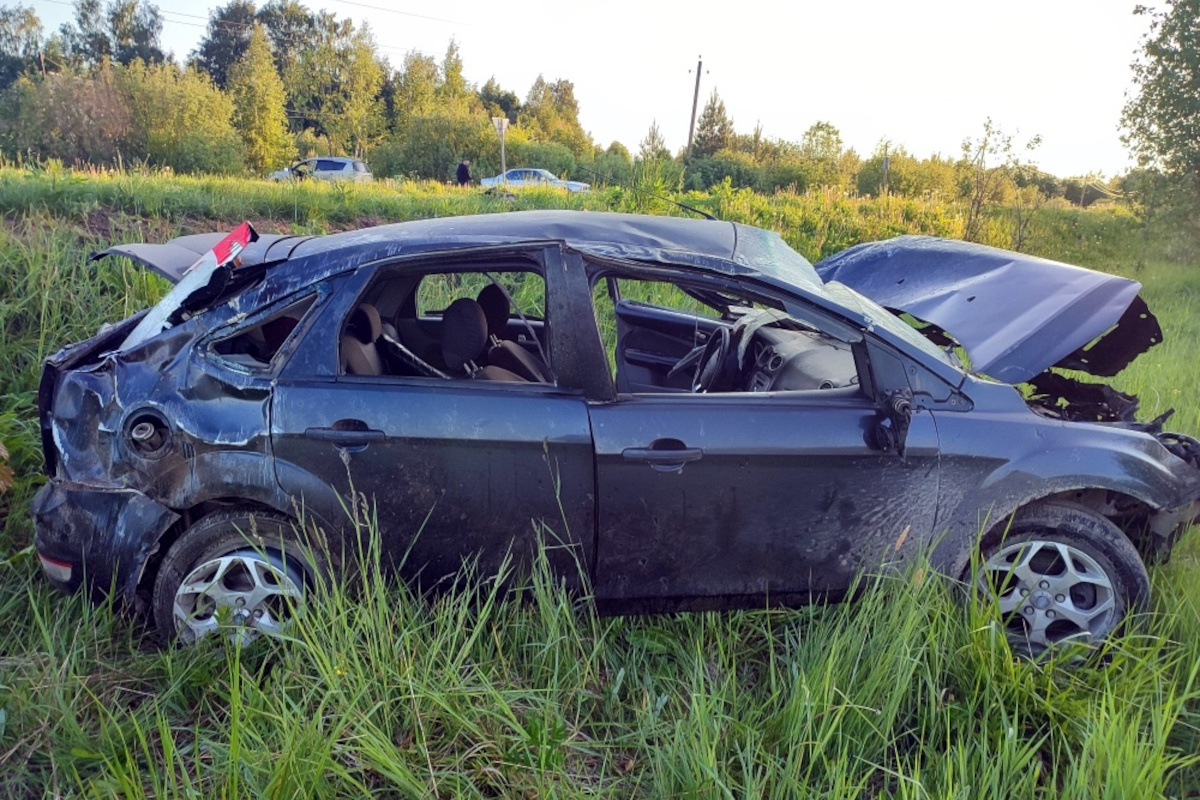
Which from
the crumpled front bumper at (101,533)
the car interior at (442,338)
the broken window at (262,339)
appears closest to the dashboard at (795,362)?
the car interior at (442,338)

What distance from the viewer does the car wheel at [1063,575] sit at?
2.80m

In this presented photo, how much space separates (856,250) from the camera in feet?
14.7

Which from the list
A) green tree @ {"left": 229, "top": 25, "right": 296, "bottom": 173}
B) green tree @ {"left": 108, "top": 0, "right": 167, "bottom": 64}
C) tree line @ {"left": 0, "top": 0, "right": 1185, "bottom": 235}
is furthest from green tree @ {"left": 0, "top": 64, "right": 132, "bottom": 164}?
green tree @ {"left": 108, "top": 0, "right": 167, "bottom": 64}

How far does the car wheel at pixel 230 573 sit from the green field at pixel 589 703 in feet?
0.36

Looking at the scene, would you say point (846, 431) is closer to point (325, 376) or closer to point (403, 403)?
point (403, 403)

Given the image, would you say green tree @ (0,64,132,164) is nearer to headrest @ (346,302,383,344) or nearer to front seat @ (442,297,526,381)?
front seat @ (442,297,526,381)

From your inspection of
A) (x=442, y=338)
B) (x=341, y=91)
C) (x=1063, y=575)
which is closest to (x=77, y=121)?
(x=341, y=91)

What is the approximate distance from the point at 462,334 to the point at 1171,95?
17132 mm

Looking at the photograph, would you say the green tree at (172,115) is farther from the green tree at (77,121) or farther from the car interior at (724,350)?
the car interior at (724,350)

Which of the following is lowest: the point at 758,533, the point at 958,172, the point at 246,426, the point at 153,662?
the point at 153,662

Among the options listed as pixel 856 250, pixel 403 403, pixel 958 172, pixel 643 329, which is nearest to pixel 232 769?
pixel 403 403

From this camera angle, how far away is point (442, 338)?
3525 mm

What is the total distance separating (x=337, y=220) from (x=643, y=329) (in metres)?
5.65

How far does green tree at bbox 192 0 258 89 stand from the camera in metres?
55.8
